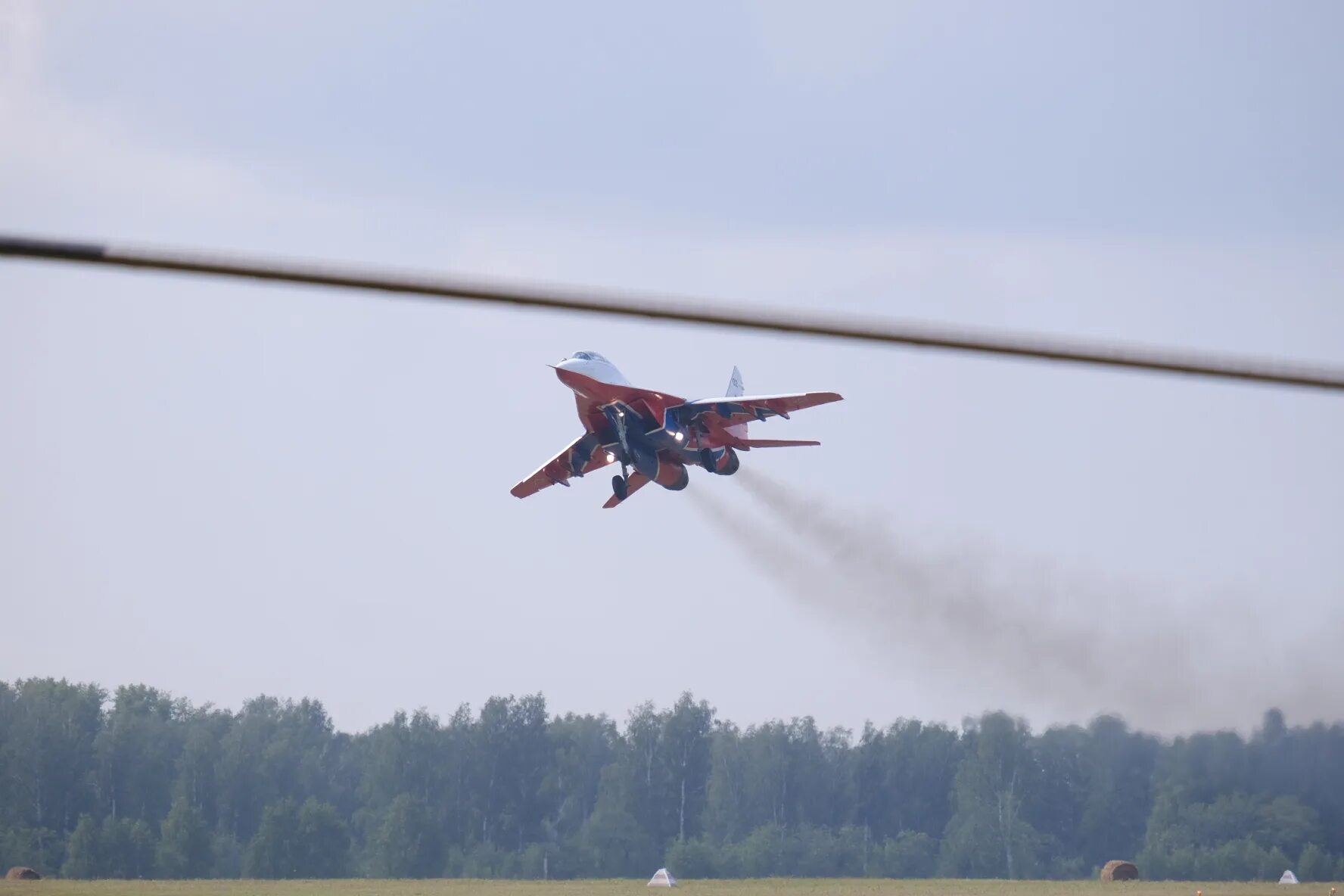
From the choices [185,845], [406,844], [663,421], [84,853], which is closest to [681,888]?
[663,421]

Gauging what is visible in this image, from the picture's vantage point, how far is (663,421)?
39.5 metres

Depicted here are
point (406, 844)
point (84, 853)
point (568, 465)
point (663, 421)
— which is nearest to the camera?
point (663, 421)

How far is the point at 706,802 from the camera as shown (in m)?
83.7

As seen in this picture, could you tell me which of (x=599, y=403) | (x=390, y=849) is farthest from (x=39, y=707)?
(x=599, y=403)

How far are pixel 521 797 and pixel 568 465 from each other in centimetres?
4323

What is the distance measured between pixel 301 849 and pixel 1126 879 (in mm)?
37341

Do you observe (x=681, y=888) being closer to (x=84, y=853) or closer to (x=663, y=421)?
(x=663, y=421)

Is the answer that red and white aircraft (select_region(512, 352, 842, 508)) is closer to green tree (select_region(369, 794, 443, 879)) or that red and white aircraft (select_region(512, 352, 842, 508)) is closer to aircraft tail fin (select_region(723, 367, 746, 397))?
aircraft tail fin (select_region(723, 367, 746, 397))

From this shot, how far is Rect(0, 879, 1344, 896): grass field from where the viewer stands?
45.6m

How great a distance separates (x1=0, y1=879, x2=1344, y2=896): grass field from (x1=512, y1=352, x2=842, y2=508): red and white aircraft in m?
14.0

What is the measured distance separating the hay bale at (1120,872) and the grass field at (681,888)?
59 cm

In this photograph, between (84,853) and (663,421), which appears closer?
(663,421)

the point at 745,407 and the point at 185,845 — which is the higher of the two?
the point at 745,407

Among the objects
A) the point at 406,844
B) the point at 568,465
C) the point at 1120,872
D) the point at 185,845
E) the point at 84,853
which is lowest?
the point at 84,853
